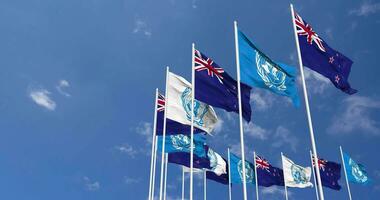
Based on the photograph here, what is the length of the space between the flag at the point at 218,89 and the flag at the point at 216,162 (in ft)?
35.7

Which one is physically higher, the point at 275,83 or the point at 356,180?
the point at 356,180

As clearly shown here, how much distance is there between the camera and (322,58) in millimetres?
17094

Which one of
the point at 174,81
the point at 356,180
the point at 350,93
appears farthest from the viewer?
the point at 356,180

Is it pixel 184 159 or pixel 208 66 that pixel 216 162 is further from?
pixel 208 66

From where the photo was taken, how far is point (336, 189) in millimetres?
35844

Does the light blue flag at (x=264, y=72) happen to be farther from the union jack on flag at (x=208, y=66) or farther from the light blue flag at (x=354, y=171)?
the light blue flag at (x=354, y=171)

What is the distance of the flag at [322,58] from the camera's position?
1681 centimetres

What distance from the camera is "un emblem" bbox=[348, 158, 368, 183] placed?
37.9m

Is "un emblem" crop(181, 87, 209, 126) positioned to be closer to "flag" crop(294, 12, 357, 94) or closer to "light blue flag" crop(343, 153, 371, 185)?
"flag" crop(294, 12, 357, 94)

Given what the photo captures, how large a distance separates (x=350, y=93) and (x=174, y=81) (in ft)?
30.9

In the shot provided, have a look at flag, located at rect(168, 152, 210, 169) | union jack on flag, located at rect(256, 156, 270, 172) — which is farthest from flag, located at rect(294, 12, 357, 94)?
union jack on flag, located at rect(256, 156, 270, 172)

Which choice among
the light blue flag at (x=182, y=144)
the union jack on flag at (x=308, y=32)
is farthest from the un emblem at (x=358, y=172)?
the union jack on flag at (x=308, y=32)

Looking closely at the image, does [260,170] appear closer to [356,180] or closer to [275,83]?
[356,180]

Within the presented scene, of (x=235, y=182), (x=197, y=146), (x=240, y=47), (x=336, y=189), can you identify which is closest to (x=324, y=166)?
(x=336, y=189)
